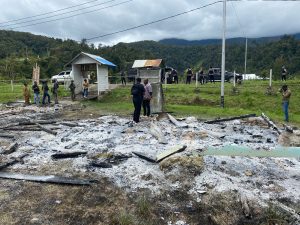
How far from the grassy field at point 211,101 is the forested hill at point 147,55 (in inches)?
468

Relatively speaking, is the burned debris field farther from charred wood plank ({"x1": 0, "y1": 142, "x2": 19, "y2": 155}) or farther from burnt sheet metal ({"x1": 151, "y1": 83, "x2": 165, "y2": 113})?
burnt sheet metal ({"x1": 151, "y1": 83, "x2": 165, "y2": 113})

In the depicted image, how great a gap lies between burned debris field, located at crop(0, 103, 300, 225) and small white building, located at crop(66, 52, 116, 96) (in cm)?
1377

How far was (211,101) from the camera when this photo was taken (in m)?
23.2

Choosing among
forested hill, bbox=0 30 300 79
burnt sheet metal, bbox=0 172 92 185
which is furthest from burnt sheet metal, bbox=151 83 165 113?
forested hill, bbox=0 30 300 79

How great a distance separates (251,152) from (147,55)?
5337 centimetres

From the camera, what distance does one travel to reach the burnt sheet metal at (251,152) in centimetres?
996

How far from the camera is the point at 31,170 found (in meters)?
8.98

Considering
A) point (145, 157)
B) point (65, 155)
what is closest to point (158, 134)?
point (145, 157)

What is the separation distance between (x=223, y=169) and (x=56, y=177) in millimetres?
4179

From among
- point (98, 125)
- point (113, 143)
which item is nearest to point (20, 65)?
point (98, 125)

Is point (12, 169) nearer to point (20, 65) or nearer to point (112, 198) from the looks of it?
point (112, 198)

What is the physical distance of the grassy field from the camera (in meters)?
19.8

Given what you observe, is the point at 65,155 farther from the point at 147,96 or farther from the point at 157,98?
the point at 157,98

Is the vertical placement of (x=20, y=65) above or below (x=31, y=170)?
above
